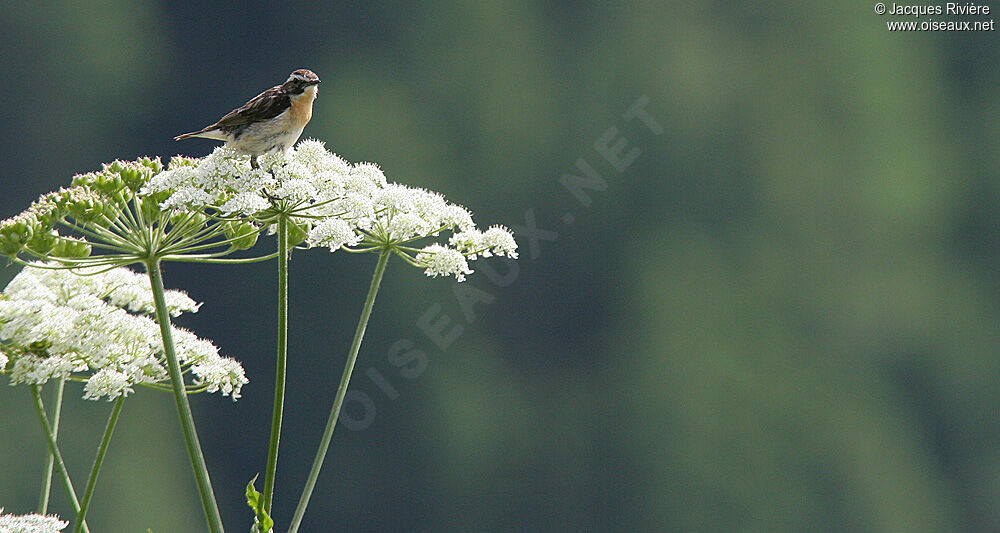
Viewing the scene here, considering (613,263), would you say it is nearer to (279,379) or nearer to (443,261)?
(443,261)

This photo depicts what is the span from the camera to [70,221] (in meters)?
3.32

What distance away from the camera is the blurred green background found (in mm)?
35594

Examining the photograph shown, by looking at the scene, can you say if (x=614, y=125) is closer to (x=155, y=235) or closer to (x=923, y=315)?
(x=923, y=315)

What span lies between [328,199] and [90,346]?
2.97 feet

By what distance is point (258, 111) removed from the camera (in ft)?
11.7

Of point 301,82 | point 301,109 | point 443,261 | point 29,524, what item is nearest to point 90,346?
point 29,524

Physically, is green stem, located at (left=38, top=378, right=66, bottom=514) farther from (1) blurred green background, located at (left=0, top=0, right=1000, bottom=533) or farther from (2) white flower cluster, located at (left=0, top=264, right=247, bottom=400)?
(1) blurred green background, located at (left=0, top=0, right=1000, bottom=533)

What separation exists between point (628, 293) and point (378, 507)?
13.4 m

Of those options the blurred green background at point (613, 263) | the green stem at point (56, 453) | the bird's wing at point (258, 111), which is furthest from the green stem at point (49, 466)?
the blurred green background at point (613, 263)

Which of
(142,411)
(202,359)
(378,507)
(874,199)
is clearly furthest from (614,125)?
(202,359)

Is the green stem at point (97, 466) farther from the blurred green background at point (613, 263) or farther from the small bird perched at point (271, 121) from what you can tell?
the blurred green background at point (613, 263)

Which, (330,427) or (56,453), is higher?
(56,453)

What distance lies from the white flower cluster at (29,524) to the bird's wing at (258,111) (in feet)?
4.79

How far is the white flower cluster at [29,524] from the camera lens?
2.88m
